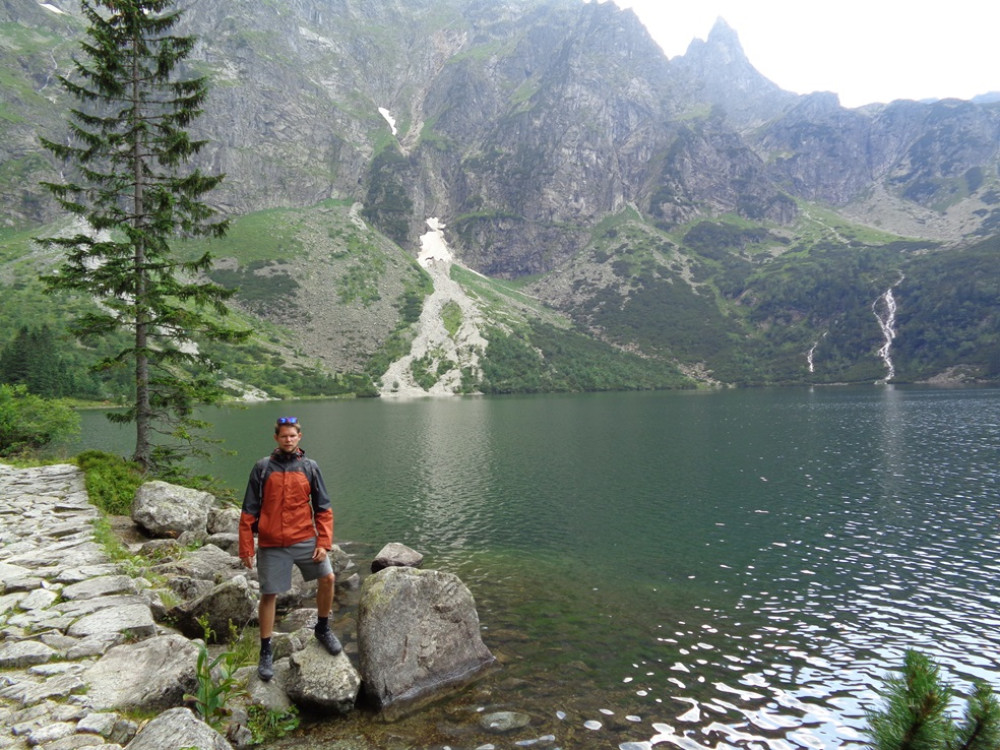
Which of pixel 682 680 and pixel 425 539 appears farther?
pixel 425 539

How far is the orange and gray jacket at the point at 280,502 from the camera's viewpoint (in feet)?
33.8

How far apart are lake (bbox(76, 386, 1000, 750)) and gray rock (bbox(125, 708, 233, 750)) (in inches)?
116

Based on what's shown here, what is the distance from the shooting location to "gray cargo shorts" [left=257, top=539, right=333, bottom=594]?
10.4 meters

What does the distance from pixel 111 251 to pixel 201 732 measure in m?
20.9

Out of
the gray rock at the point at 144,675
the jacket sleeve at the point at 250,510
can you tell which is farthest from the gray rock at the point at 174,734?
the jacket sleeve at the point at 250,510

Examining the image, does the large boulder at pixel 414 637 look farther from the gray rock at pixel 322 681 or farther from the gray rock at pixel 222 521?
the gray rock at pixel 222 521

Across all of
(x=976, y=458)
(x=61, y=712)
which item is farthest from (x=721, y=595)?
(x=976, y=458)

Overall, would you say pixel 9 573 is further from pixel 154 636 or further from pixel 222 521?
pixel 222 521

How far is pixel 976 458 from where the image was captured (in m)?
48.8

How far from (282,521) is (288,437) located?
1687 mm

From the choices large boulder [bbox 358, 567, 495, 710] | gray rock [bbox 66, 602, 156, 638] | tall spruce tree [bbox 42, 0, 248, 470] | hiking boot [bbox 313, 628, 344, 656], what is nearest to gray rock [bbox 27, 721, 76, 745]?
gray rock [bbox 66, 602, 156, 638]

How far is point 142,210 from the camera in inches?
928

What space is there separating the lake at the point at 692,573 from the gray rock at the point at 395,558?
1.52m

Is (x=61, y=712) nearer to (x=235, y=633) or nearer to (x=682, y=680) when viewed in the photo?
(x=235, y=633)
